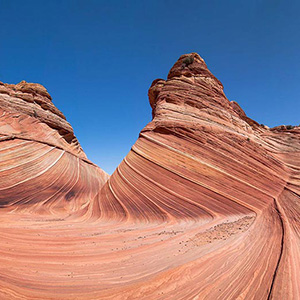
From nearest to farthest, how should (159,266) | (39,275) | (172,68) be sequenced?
1. (39,275)
2. (159,266)
3. (172,68)

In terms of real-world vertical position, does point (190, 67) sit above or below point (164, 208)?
above

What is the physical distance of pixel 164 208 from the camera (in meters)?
6.00

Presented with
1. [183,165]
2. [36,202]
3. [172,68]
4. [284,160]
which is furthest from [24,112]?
[284,160]

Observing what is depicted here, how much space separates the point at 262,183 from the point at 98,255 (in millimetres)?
6391

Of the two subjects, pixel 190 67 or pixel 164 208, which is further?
pixel 190 67

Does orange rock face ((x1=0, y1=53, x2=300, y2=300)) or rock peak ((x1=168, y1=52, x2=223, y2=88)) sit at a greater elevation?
rock peak ((x1=168, y1=52, x2=223, y2=88))

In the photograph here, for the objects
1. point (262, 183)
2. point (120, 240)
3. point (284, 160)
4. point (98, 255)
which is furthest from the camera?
point (284, 160)

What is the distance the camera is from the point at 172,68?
39.3ft

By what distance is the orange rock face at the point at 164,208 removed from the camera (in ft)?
8.65

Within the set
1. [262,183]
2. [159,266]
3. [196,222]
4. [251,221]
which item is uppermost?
[262,183]

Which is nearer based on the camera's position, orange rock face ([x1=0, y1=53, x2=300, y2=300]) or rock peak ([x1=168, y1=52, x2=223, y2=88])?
orange rock face ([x1=0, y1=53, x2=300, y2=300])

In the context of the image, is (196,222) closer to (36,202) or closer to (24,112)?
(36,202)

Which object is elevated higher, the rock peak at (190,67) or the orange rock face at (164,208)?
the rock peak at (190,67)

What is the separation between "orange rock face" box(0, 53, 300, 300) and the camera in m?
2.64
